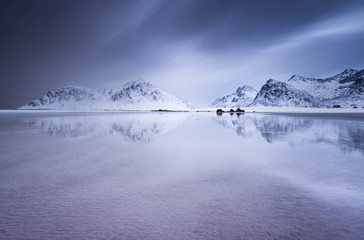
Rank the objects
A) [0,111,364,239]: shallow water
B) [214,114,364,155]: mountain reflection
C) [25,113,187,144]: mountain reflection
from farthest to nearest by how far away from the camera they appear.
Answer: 1. [25,113,187,144]: mountain reflection
2. [214,114,364,155]: mountain reflection
3. [0,111,364,239]: shallow water

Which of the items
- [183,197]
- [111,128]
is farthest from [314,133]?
[111,128]

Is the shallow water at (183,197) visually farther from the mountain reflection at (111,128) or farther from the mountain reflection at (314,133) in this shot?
the mountain reflection at (111,128)

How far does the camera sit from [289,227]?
413 cm

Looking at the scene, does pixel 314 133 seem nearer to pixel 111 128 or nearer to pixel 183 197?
pixel 183 197

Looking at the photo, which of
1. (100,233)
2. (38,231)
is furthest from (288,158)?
(38,231)

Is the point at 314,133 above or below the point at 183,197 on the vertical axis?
above

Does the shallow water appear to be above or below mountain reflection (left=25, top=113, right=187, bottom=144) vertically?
below

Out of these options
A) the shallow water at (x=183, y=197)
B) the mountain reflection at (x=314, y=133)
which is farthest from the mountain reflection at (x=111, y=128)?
the mountain reflection at (x=314, y=133)

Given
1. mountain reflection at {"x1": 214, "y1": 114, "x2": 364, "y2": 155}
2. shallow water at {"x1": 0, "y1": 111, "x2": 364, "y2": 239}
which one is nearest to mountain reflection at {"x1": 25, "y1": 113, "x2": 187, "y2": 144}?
shallow water at {"x1": 0, "y1": 111, "x2": 364, "y2": 239}

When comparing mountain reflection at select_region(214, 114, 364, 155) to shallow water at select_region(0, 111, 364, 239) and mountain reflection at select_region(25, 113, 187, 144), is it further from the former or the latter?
mountain reflection at select_region(25, 113, 187, 144)

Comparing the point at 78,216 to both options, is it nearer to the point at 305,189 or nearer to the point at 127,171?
the point at 127,171

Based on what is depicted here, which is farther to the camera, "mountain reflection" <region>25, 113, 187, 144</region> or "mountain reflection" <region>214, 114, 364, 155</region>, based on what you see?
"mountain reflection" <region>25, 113, 187, 144</region>

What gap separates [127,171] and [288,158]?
23.0 feet

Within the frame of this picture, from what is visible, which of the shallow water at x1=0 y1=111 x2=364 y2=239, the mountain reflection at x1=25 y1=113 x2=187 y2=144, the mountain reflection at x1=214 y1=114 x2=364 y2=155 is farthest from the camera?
the mountain reflection at x1=25 y1=113 x2=187 y2=144
